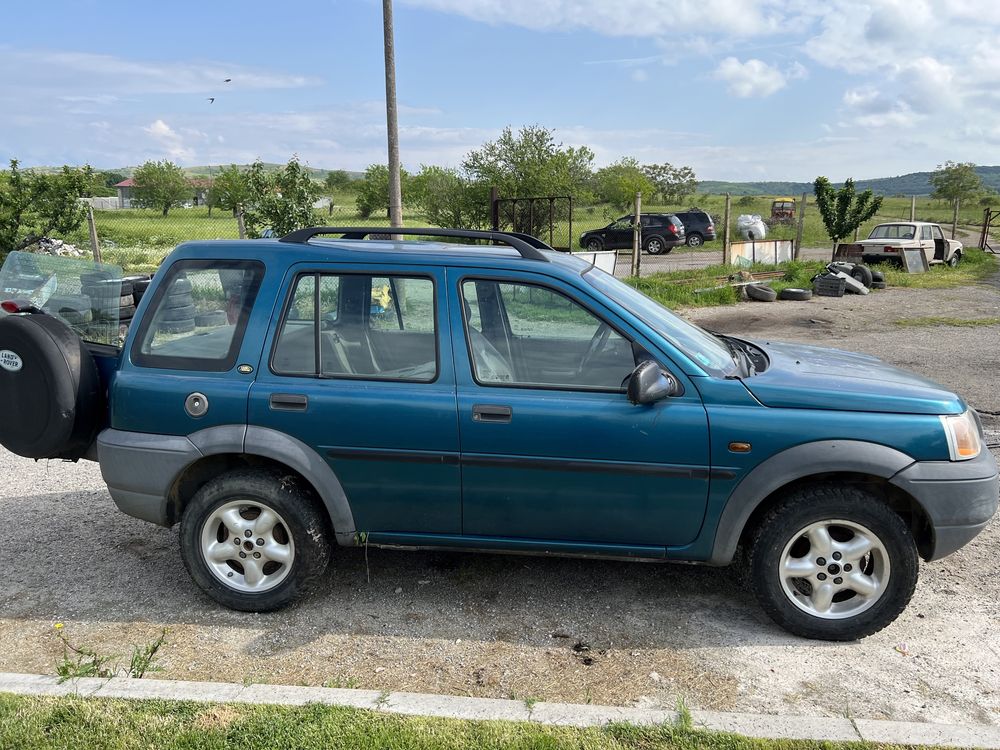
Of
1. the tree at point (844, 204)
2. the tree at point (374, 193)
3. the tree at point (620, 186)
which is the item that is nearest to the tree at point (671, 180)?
the tree at point (620, 186)

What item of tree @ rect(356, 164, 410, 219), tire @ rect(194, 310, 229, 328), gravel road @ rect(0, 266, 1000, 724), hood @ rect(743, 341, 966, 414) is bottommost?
gravel road @ rect(0, 266, 1000, 724)

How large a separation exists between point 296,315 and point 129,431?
3.32 ft

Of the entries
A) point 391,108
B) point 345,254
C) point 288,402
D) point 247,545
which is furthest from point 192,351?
point 391,108

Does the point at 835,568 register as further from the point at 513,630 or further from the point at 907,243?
the point at 907,243

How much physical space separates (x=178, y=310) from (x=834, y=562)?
337 centimetres

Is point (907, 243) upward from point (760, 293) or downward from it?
upward

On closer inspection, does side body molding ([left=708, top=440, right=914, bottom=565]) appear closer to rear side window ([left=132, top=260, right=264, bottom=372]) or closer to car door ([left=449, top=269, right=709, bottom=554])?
car door ([left=449, top=269, right=709, bottom=554])

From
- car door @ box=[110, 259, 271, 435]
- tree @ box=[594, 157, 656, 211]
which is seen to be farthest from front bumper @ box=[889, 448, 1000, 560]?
tree @ box=[594, 157, 656, 211]

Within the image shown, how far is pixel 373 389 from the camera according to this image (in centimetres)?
374

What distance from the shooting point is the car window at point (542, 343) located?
12.1ft

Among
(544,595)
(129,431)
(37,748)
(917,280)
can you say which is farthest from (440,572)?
(917,280)

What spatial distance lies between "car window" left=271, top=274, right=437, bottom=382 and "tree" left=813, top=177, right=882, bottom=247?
2215 centimetres

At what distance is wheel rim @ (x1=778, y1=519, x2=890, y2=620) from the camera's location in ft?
11.8

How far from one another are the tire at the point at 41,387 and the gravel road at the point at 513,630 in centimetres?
86
